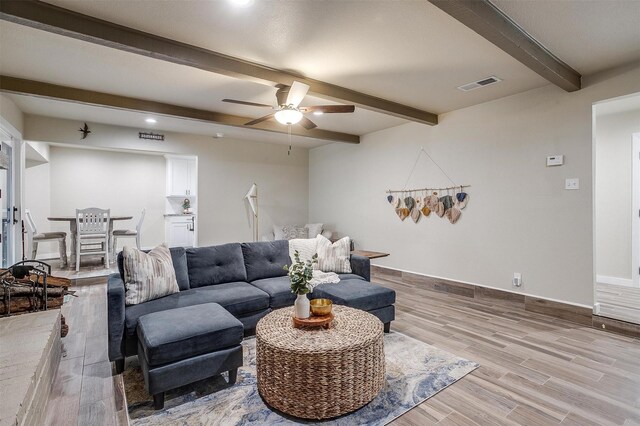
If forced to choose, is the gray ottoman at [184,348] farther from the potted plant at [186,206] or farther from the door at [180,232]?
the potted plant at [186,206]

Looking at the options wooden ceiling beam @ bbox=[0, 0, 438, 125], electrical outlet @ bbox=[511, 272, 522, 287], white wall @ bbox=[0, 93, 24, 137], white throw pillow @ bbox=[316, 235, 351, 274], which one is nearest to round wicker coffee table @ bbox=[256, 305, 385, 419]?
white throw pillow @ bbox=[316, 235, 351, 274]

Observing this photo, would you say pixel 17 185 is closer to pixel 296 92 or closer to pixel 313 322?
pixel 296 92

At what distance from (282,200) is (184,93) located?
11.9 feet

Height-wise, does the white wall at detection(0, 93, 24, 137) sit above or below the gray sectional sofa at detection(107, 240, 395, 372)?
above

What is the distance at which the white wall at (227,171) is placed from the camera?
17.2 ft

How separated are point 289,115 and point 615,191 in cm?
495

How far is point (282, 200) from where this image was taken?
721 cm

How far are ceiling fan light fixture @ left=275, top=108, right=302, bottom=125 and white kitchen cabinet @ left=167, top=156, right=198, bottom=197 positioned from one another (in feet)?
17.1

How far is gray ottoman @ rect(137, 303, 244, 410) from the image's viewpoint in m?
1.93

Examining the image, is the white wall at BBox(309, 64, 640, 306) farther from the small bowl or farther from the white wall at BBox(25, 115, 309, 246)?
the small bowl

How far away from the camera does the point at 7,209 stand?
4324 mm

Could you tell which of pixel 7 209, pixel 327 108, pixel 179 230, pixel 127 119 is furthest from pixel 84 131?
pixel 327 108

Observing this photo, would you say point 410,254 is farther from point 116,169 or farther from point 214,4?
point 116,169

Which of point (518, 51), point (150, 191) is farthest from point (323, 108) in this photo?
point (150, 191)
